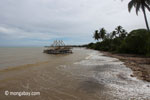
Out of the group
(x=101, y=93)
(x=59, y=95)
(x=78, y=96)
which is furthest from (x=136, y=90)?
(x=59, y=95)

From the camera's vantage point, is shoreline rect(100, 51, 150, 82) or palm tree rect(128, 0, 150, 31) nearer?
shoreline rect(100, 51, 150, 82)

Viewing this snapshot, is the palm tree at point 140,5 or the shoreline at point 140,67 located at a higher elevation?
the palm tree at point 140,5

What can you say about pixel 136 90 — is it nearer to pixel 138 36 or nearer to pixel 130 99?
pixel 130 99

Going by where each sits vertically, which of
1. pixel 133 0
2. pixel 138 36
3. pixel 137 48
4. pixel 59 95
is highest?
pixel 133 0

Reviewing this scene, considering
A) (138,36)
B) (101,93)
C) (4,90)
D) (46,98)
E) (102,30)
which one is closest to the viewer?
(46,98)

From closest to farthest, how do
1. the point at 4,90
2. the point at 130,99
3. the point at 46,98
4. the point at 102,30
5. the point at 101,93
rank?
the point at 130,99
the point at 46,98
the point at 101,93
the point at 4,90
the point at 102,30

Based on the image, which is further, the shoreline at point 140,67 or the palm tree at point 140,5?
→ the palm tree at point 140,5

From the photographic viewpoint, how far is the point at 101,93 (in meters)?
4.29

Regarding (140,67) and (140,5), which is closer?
(140,67)

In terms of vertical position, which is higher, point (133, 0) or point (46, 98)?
point (133, 0)

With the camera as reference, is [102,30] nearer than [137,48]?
No

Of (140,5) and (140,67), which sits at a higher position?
(140,5)

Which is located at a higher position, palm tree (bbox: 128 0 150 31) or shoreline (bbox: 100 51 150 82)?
palm tree (bbox: 128 0 150 31)

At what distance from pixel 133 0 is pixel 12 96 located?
2175 centimetres
